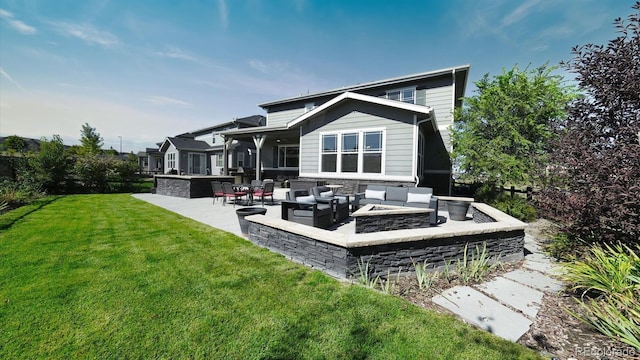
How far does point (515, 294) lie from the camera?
321 centimetres

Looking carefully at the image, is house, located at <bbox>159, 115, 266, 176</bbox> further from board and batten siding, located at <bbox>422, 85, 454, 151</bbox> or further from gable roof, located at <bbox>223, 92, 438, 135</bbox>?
board and batten siding, located at <bbox>422, 85, 454, 151</bbox>

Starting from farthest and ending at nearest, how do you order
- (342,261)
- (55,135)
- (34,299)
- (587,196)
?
(55,135) < (587,196) < (342,261) < (34,299)

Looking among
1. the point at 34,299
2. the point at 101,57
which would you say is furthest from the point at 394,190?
the point at 101,57

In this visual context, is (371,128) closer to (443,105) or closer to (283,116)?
(443,105)

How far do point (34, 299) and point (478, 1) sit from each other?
13146 millimetres

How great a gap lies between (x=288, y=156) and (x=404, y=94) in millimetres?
8383

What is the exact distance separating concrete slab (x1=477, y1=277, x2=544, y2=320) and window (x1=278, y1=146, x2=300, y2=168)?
13.9 meters

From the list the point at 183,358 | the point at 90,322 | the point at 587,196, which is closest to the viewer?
the point at 183,358

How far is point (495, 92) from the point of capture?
379 inches

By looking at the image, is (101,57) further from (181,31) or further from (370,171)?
(370,171)

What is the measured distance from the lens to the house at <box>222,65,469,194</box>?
9.47m

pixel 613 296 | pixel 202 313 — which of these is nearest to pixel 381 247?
pixel 202 313

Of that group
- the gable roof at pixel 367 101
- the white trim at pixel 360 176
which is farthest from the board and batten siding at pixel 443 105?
the white trim at pixel 360 176

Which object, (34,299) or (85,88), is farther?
(85,88)
